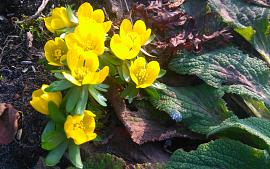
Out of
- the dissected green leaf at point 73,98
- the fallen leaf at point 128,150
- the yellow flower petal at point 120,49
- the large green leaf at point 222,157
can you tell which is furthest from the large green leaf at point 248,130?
the dissected green leaf at point 73,98

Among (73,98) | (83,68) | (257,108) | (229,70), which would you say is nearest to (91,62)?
(83,68)

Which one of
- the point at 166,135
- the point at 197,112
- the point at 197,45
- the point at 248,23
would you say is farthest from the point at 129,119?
the point at 248,23

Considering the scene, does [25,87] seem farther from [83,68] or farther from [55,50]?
[83,68]

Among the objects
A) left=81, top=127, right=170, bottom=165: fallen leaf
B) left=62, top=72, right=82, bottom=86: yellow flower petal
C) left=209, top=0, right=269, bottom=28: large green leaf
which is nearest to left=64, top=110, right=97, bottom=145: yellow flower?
left=62, top=72, right=82, bottom=86: yellow flower petal

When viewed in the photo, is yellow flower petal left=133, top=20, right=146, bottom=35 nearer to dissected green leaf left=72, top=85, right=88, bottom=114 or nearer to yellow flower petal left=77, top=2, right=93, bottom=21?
yellow flower petal left=77, top=2, right=93, bottom=21

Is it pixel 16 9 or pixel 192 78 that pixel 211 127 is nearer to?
pixel 192 78

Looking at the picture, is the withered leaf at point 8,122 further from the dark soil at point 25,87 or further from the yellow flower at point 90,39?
the yellow flower at point 90,39
